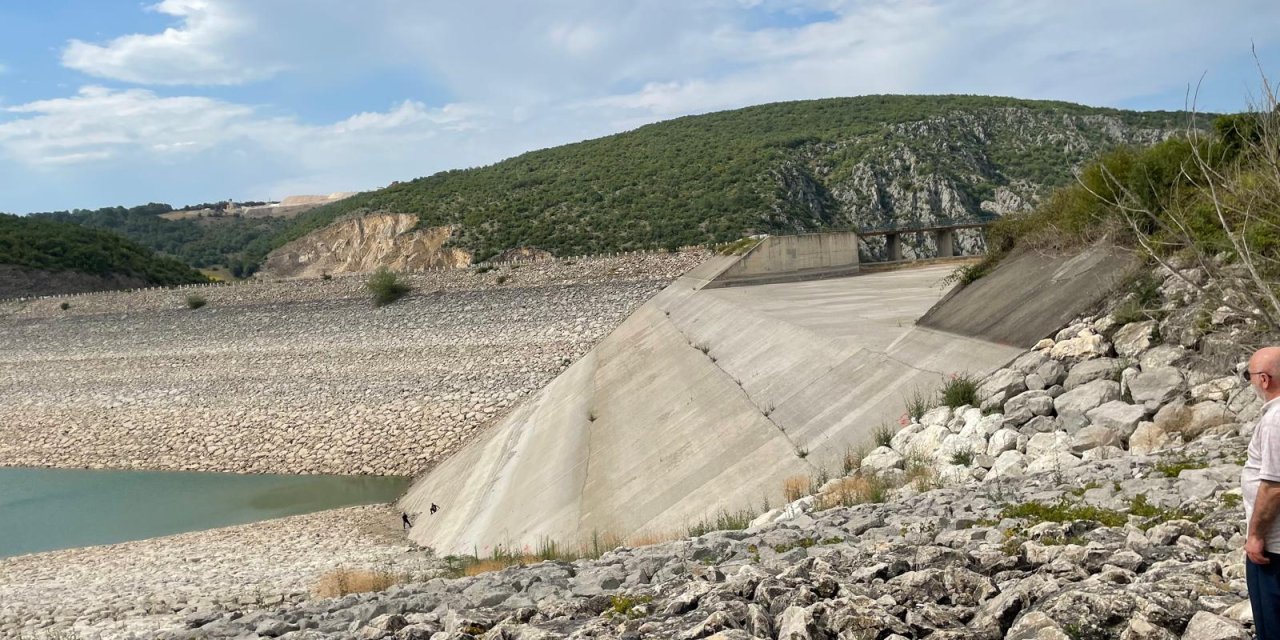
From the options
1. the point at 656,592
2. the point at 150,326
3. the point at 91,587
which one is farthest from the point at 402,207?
the point at 656,592

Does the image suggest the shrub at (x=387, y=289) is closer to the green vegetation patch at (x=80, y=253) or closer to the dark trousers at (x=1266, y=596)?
the green vegetation patch at (x=80, y=253)

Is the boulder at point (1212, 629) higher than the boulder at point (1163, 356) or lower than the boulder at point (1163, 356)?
lower

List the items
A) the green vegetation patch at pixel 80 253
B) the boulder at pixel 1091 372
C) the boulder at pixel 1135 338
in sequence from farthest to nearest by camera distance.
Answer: the green vegetation patch at pixel 80 253 < the boulder at pixel 1135 338 < the boulder at pixel 1091 372

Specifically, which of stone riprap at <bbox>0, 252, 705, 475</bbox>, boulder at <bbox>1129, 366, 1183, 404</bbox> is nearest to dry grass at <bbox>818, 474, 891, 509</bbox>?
boulder at <bbox>1129, 366, 1183, 404</bbox>

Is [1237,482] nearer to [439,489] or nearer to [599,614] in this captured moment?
[599,614]

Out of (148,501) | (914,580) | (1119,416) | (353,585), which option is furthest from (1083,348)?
(148,501)

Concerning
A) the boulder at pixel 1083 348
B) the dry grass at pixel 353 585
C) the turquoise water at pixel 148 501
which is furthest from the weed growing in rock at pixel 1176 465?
the turquoise water at pixel 148 501

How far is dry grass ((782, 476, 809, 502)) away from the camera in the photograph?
9.34 metres

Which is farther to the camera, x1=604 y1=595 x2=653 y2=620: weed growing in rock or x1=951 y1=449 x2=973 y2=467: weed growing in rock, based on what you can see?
x1=951 y1=449 x2=973 y2=467: weed growing in rock

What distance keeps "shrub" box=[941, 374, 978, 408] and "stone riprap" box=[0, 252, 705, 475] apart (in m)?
18.1

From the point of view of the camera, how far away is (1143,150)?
1327 centimetres

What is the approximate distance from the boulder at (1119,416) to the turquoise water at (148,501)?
18765mm

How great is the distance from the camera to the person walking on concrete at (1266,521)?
3455 millimetres

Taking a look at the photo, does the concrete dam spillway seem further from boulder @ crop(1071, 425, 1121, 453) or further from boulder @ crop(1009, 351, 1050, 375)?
boulder @ crop(1071, 425, 1121, 453)
